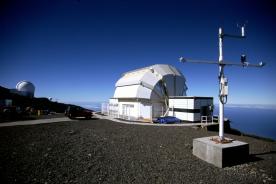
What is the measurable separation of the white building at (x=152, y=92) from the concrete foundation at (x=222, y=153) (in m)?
17.4

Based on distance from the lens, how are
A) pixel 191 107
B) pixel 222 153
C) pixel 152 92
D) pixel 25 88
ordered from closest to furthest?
pixel 222 153 → pixel 191 107 → pixel 152 92 → pixel 25 88

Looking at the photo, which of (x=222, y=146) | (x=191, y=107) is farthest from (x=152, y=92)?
(x=222, y=146)

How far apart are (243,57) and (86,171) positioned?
9.52m

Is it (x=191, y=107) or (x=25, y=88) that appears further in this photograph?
(x=25, y=88)

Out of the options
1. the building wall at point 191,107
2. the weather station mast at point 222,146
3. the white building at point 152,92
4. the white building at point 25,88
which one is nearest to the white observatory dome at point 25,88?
the white building at point 25,88

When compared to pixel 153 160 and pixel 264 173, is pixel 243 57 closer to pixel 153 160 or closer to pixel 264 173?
pixel 264 173

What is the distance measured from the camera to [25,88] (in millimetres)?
59406

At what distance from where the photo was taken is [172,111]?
2645 centimetres

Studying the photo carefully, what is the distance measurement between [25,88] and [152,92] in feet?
173

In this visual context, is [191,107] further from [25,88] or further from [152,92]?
[25,88]

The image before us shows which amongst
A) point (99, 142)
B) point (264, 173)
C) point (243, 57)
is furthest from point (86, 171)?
point (243, 57)

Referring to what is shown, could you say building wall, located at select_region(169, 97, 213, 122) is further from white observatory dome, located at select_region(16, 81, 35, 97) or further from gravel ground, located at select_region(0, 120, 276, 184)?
white observatory dome, located at select_region(16, 81, 35, 97)

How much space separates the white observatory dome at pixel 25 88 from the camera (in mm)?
58434

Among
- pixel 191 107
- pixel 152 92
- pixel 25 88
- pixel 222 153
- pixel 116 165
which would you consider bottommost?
pixel 116 165
